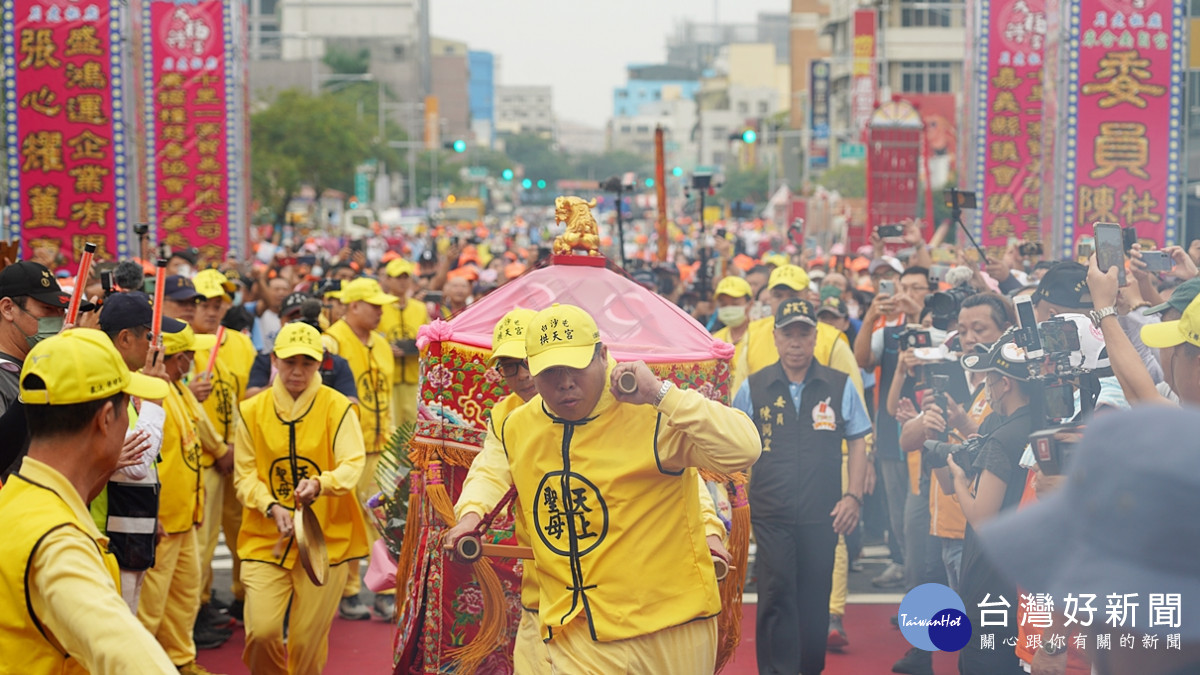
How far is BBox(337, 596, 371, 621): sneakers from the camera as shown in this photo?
8508 mm

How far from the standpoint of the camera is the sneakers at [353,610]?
8.51m

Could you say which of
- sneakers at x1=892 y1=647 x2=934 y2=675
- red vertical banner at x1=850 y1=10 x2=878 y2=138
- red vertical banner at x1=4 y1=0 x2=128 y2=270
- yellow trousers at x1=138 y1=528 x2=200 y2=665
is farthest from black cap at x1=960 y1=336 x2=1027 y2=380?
red vertical banner at x1=850 y1=10 x2=878 y2=138

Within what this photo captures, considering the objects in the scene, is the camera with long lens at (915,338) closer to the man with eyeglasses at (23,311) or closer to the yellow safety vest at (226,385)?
the yellow safety vest at (226,385)

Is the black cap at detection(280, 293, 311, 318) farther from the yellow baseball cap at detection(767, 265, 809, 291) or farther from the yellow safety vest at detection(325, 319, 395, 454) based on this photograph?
the yellow baseball cap at detection(767, 265, 809, 291)

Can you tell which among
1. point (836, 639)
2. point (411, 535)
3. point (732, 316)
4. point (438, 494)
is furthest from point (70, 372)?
point (732, 316)

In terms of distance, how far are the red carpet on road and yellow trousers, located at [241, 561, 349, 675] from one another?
44.6 inches

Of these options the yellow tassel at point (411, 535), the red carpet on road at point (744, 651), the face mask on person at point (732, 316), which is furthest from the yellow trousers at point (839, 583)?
the yellow tassel at point (411, 535)

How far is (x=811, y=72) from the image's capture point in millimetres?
55594

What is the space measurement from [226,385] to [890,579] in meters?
4.70

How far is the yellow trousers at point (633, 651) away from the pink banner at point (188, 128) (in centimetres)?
1566

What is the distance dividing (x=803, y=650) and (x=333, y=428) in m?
2.64

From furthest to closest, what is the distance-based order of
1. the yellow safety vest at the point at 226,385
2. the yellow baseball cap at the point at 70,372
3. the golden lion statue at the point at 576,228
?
the yellow safety vest at the point at 226,385 < the golden lion statue at the point at 576,228 < the yellow baseball cap at the point at 70,372

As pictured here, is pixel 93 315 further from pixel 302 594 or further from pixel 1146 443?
pixel 1146 443

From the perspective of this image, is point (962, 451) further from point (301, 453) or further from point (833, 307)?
point (833, 307)
